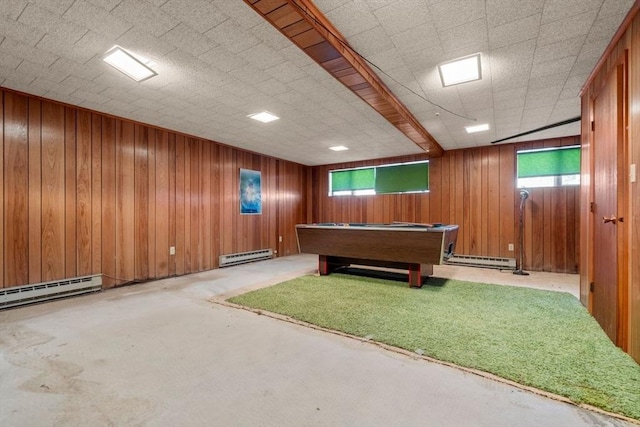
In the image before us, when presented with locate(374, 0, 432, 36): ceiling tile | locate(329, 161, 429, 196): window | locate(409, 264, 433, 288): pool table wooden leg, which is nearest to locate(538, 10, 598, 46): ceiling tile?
locate(374, 0, 432, 36): ceiling tile

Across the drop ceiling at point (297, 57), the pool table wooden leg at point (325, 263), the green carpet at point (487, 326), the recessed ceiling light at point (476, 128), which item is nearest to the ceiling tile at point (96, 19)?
the drop ceiling at point (297, 57)

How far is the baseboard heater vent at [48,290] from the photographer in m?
3.19

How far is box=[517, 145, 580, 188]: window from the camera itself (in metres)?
5.12

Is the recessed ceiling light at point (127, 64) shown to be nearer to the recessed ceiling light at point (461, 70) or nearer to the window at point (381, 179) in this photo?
the recessed ceiling light at point (461, 70)

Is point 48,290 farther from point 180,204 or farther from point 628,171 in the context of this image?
point 628,171

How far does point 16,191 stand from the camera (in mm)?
3279

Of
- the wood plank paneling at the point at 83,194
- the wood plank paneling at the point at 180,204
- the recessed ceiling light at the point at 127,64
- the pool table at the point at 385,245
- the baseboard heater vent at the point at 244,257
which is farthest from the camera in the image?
the baseboard heater vent at the point at 244,257

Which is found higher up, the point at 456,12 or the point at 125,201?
the point at 456,12

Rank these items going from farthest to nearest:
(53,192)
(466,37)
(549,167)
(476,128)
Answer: (549,167) → (476,128) → (53,192) → (466,37)

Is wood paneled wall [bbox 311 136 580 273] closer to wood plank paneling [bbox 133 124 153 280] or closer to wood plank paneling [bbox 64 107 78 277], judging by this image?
wood plank paneling [bbox 133 124 153 280]

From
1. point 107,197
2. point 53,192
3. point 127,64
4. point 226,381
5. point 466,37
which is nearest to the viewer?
point 226,381

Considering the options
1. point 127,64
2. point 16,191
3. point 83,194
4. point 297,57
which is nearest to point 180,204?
point 83,194

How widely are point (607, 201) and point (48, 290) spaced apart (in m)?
5.95

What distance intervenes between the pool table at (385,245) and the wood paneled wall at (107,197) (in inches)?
82.6
